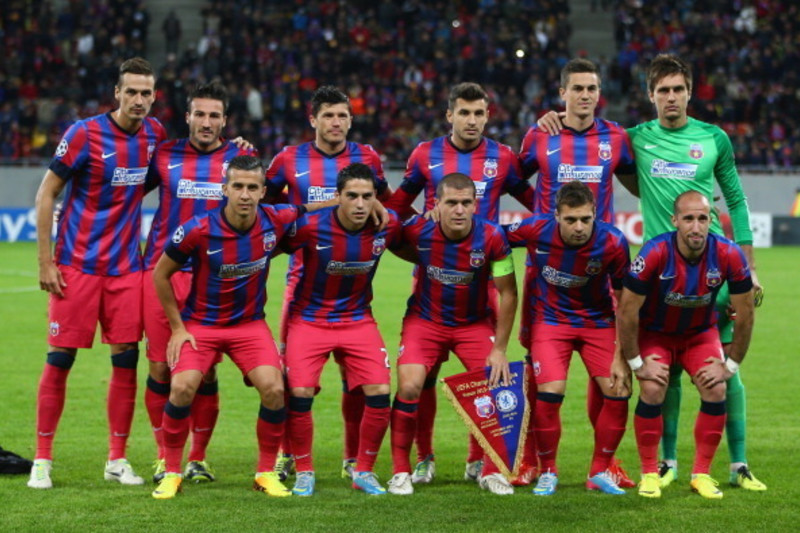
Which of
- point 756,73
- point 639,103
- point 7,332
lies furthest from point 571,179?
point 756,73

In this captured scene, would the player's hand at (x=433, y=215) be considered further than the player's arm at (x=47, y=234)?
Yes

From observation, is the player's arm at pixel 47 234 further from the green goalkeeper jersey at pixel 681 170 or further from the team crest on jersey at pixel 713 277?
the team crest on jersey at pixel 713 277

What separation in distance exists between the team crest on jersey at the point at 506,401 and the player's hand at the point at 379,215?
118 centimetres

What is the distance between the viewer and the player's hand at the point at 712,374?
6840mm

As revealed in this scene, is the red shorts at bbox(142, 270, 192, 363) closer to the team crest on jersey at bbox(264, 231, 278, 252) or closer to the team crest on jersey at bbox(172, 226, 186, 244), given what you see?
the team crest on jersey at bbox(172, 226, 186, 244)

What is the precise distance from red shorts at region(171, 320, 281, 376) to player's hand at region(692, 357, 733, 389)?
237 cm

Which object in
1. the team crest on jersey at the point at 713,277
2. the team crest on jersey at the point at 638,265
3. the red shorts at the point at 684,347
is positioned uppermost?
the team crest on jersey at the point at 638,265

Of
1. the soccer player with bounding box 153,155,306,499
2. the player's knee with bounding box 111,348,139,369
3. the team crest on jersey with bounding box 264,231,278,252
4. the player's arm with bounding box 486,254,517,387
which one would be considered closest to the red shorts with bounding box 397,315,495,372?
the player's arm with bounding box 486,254,517,387

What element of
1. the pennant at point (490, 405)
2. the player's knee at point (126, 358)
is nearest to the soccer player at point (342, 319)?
the pennant at point (490, 405)

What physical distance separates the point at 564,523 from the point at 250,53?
82.5ft

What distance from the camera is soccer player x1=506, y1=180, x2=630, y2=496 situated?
6.88 m

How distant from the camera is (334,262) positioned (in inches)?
280

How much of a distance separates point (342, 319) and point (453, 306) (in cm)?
66

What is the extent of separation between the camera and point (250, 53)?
3000 centimetres
